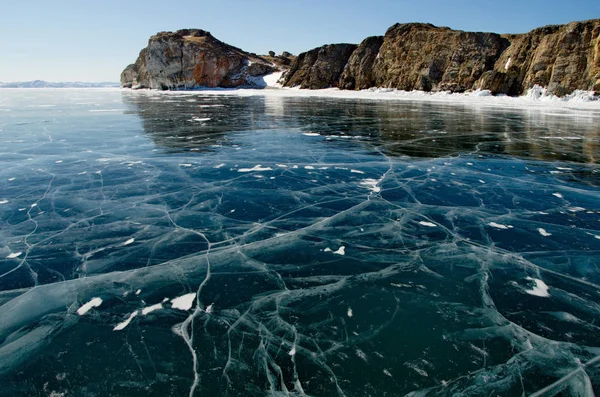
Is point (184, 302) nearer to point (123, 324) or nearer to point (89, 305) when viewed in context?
point (123, 324)

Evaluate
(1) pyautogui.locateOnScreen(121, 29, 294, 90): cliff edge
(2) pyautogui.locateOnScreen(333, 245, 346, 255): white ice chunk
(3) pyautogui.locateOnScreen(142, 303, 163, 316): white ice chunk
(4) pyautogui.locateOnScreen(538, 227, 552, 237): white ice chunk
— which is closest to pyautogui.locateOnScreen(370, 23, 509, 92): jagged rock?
(1) pyautogui.locateOnScreen(121, 29, 294, 90): cliff edge

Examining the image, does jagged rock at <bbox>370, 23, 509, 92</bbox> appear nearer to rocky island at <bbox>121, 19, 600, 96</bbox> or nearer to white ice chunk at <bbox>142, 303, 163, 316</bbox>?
rocky island at <bbox>121, 19, 600, 96</bbox>

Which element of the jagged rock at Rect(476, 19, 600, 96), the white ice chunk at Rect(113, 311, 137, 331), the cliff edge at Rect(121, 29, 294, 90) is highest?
the cliff edge at Rect(121, 29, 294, 90)

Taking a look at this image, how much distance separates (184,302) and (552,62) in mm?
40215

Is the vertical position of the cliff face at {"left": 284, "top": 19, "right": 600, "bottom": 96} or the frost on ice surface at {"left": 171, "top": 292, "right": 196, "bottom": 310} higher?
the cliff face at {"left": 284, "top": 19, "right": 600, "bottom": 96}

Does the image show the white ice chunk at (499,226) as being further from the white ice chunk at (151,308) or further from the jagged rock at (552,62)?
the jagged rock at (552,62)

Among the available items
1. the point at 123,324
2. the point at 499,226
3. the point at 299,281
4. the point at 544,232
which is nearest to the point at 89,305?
the point at 123,324

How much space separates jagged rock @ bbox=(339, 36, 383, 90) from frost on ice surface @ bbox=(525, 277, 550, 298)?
55750 millimetres

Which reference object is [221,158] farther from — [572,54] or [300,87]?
[300,87]

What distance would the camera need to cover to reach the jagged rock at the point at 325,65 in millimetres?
60969

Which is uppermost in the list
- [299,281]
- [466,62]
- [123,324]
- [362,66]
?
[362,66]

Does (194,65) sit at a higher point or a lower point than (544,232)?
higher

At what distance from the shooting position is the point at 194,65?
7206 cm

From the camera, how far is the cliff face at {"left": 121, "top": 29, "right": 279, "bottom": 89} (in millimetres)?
72125
